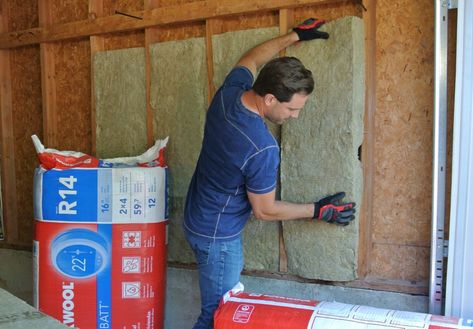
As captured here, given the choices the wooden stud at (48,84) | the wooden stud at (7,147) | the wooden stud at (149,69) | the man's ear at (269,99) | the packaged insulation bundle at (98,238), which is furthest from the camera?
the wooden stud at (7,147)

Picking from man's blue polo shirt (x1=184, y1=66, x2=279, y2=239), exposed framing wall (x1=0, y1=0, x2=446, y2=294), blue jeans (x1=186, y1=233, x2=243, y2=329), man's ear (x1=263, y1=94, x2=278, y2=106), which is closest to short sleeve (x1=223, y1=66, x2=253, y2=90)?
man's blue polo shirt (x1=184, y1=66, x2=279, y2=239)

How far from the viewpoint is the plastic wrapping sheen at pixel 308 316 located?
186 cm

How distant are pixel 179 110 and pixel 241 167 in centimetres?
86

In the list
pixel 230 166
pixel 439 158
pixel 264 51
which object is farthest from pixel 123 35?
pixel 439 158

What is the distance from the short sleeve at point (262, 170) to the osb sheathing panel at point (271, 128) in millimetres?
478

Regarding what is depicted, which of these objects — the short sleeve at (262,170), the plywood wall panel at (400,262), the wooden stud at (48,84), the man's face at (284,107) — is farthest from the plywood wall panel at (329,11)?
the wooden stud at (48,84)


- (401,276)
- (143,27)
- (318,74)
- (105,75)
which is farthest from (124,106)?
(401,276)

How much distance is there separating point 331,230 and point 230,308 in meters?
0.61

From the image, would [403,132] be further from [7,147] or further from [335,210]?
[7,147]

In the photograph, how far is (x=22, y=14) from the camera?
11.4ft

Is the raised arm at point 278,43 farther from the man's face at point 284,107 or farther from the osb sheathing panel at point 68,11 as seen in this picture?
the osb sheathing panel at point 68,11

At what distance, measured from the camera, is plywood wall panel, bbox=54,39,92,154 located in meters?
3.19

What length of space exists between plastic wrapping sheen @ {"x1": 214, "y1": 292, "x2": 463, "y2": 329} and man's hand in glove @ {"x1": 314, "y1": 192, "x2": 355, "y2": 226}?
0.39 metres

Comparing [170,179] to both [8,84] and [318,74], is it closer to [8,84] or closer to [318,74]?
[318,74]
